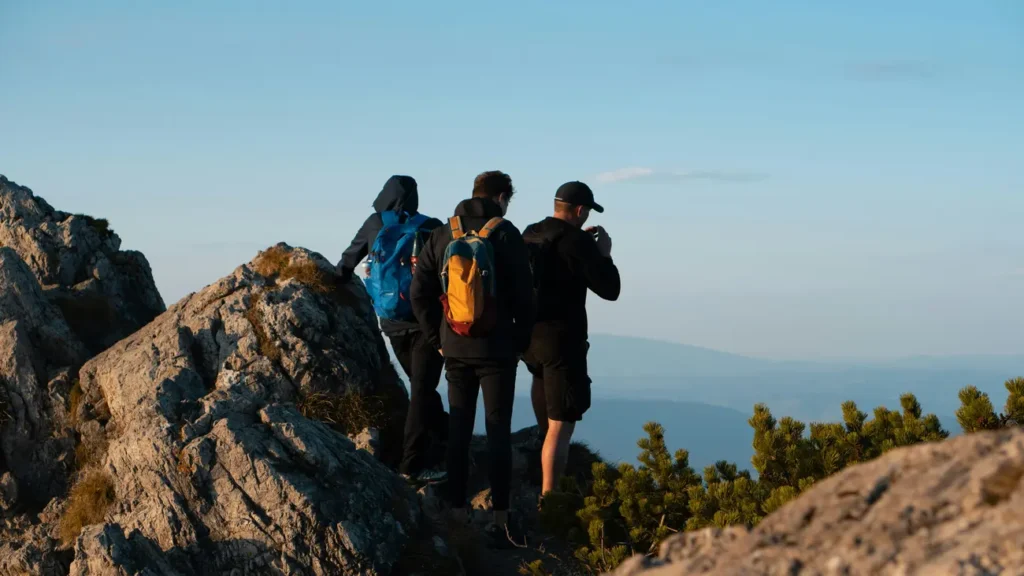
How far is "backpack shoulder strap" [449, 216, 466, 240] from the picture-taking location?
35.3 ft

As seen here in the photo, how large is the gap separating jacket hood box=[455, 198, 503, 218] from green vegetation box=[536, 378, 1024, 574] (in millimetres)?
3158

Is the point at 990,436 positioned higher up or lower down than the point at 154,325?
lower down

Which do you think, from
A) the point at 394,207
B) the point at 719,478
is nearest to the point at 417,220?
the point at 394,207

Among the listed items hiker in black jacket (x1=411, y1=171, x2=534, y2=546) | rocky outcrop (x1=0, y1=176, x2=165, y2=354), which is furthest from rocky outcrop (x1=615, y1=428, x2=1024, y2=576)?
rocky outcrop (x1=0, y1=176, x2=165, y2=354)

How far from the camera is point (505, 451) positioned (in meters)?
10.9

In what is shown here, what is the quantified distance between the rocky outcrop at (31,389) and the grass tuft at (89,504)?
10.4 feet

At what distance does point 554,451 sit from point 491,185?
3404mm

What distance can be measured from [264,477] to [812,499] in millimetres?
7960

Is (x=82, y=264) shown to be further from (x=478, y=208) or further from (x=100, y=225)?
(x=478, y=208)

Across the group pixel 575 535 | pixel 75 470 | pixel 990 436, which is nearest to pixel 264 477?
pixel 575 535

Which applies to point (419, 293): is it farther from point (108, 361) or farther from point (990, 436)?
point (990, 436)

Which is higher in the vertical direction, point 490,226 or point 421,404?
point 490,226

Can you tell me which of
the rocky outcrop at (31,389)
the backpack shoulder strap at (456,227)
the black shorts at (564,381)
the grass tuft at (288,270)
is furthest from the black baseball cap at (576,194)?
the rocky outcrop at (31,389)

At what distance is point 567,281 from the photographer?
1144cm
